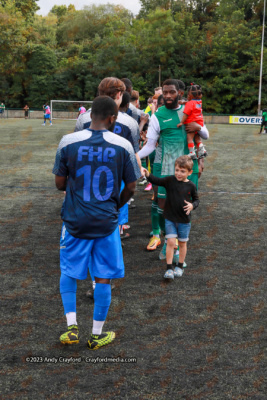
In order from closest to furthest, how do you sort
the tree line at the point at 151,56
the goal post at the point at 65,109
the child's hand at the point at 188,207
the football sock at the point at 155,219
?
the child's hand at the point at 188,207 < the football sock at the point at 155,219 < the goal post at the point at 65,109 < the tree line at the point at 151,56

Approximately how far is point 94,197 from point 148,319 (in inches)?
53.3

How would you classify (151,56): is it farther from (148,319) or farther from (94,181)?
(94,181)

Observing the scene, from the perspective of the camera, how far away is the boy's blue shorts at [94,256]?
3.29m

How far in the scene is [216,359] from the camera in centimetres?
330

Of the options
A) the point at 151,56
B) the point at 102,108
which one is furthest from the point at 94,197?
the point at 151,56

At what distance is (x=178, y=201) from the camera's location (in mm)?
4742

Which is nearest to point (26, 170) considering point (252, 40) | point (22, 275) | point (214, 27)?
point (22, 275)

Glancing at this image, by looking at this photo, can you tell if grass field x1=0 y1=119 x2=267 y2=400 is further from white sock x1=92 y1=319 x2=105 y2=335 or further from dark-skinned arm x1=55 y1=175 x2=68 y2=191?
dark-skinned arm x1=55 y1=175 x2=68 y2=191

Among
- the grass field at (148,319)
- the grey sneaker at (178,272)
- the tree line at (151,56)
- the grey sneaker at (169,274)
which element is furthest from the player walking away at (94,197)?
the tree line at (151,56)

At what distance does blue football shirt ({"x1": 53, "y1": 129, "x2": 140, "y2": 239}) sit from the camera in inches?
124

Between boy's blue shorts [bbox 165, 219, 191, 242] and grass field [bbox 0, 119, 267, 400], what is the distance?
1.58 feet

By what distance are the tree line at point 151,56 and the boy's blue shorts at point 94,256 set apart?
48.5 m

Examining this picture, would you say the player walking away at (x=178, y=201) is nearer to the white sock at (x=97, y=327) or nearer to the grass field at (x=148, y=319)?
the grass field at (x=148, y=319)

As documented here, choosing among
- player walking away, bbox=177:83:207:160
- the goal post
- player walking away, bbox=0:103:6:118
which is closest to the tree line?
player walking away, bbox=0:103:6:118
